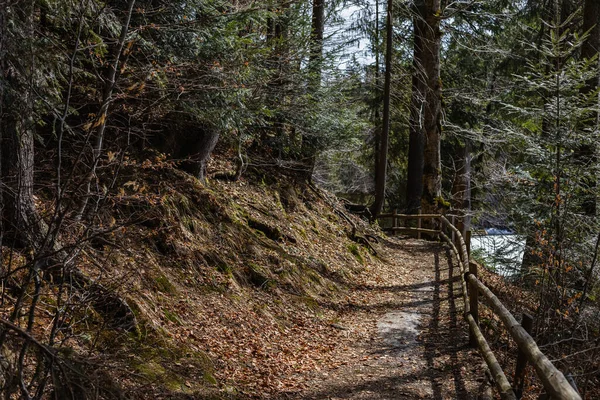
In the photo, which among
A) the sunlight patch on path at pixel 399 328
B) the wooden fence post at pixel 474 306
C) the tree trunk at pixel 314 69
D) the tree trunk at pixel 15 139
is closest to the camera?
the tree trunk at pixel 15 139

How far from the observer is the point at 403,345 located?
326 inches

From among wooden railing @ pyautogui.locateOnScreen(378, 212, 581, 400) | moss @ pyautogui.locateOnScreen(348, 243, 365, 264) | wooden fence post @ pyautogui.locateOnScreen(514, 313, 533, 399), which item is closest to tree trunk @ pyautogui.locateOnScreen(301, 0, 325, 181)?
moss @ pyautogui.locateOnScreen(348, 243, 365, 264)

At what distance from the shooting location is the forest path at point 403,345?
6.55 metres

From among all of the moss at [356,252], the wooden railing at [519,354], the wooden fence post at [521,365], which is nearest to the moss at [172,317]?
the wooden railing at [519,354]

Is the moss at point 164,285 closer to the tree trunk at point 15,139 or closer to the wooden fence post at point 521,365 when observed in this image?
the tree trunk at point 15,139

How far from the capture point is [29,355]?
4.24m

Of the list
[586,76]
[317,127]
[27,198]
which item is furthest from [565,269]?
[317,127]

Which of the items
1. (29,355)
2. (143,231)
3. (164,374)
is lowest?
(164,374)

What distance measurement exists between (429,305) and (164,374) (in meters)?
6.32

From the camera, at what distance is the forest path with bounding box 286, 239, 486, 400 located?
6.55 meters

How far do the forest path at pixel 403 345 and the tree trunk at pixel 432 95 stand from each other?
4.42 metres

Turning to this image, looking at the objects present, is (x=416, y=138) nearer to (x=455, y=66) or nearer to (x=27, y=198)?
(x=455, y=66)

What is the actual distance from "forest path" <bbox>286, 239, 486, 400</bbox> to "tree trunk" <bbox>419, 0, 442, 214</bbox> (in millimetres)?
4424

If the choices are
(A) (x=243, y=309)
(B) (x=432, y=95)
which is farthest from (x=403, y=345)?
(B) (x=432, y=95)
